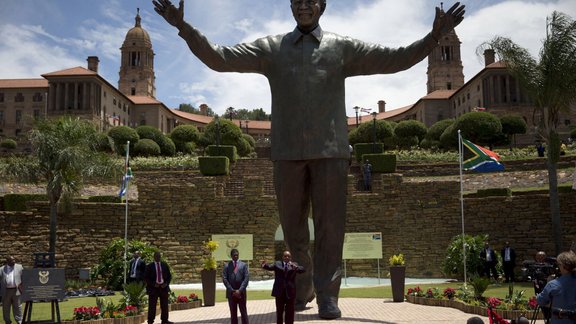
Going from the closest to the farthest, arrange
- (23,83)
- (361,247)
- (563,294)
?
1. (563,294)
2. (361,247)
3. (23,83)

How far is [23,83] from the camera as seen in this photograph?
82.0 m

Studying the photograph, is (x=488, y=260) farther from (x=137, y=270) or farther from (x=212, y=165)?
(x=212, y=165)

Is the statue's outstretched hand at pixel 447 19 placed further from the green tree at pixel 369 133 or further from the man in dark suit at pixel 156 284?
the green tree at pixel 369 133

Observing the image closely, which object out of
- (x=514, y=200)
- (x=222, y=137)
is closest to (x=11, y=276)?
(x=514, y=200)

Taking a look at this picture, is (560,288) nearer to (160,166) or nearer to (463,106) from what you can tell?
(160,166)

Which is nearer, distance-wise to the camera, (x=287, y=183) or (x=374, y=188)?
(x=287, y=183)

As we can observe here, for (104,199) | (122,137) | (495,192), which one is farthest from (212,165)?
(122,137)

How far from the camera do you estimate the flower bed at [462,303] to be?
30.1ft

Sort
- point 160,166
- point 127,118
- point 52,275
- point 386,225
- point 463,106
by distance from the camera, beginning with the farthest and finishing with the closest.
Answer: point 127,118 < point 463,106 < point 160,166 < point 386,225 < point 52,275

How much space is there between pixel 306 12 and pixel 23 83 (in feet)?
278

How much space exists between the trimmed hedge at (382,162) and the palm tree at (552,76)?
11.6 metres

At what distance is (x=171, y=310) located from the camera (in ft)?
35.8

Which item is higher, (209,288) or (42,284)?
(42,284)

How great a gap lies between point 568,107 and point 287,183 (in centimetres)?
1397
